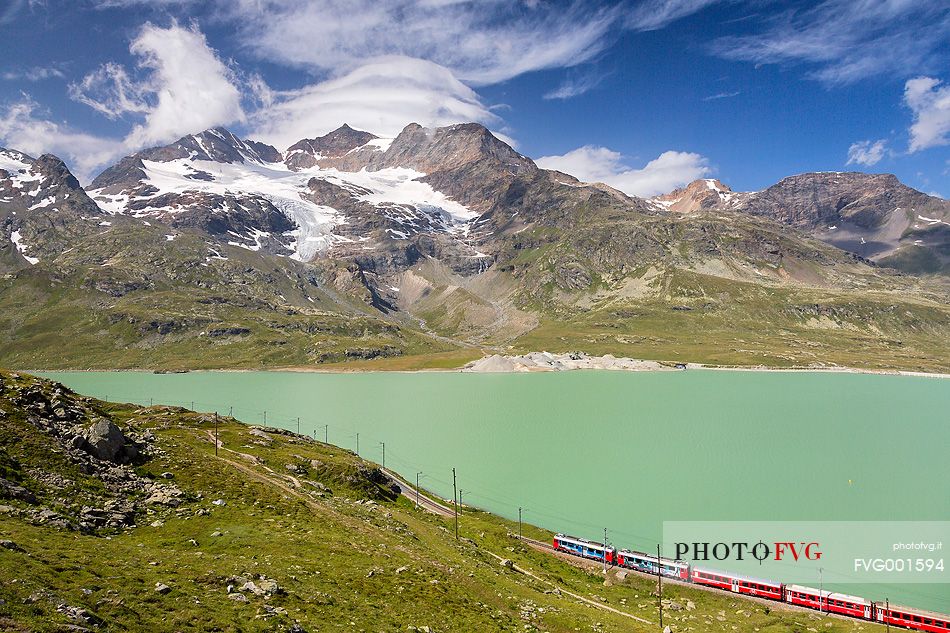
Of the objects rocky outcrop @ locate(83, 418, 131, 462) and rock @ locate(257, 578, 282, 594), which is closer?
rock @ locate(257, 578, 282, 594)

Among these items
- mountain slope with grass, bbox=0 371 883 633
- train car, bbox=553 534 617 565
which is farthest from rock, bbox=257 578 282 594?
train car, bbox=553 534 617 565

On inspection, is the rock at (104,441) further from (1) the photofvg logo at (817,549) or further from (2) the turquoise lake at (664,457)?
(1) the photofvg logo at (817,549)

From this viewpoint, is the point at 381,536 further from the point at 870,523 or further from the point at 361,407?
the point at 361,407

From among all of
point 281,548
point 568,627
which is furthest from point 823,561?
point 281,548

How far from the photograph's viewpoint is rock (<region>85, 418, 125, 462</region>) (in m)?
43.2

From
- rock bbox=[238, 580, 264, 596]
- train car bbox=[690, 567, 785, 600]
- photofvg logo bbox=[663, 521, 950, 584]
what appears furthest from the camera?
photofvg logo bbox=[663, 521, 950, 584]

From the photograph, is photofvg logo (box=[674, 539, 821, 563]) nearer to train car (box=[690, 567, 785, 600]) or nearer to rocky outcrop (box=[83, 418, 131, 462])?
train car (box=[690, 567, 785, 600])

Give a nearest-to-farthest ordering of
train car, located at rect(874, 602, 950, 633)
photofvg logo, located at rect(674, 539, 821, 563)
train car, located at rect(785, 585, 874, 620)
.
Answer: train car, located at rect(874, 602, 950, 633), train car, located at rect(785, 585, 874, 620), photofvg logo, located at rect(674, 539, 821, 563)

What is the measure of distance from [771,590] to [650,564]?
12.9 meters

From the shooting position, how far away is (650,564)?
62.2 meters

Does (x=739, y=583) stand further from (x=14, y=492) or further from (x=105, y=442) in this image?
(x=14, y=492)

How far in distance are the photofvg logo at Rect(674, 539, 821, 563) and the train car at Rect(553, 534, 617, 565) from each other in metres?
9.85

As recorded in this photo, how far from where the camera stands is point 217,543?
35.6 m

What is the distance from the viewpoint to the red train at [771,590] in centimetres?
4947
